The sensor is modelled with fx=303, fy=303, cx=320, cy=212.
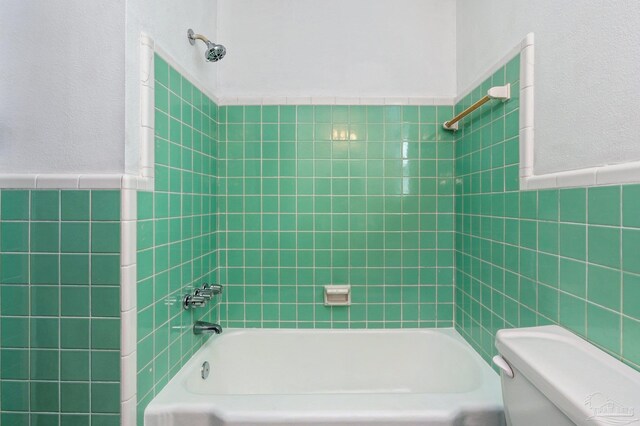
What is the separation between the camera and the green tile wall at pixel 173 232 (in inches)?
41.7

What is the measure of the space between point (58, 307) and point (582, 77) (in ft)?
5.63

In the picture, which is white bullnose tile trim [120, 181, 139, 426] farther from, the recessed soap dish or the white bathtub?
the recessed soap dish

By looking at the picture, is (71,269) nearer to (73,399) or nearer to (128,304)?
(128,304)

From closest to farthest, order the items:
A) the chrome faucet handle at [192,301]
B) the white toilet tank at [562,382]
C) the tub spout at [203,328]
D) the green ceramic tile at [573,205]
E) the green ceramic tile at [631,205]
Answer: the white toilet tank at [562,382] < the green ceramic tile at [631,205] < the green ceramic tile at [573,205] < the chrome faucet handle at [192,301] < the tub spout at [203,328]

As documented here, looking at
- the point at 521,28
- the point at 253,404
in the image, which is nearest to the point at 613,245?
the point at 521,28

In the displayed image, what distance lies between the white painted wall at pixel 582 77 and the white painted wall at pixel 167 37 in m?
1.37

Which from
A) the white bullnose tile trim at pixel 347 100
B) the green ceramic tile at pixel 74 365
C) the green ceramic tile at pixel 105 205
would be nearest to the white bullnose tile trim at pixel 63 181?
the green ceramic tile at pixel 105 205

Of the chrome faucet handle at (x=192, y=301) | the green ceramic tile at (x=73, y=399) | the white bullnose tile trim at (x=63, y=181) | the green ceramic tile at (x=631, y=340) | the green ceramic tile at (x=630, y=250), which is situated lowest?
the green ceramic tile at (x=73, y=399)

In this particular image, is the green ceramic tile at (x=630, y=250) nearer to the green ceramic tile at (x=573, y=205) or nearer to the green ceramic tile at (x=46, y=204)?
the green ceramic tile at (x=573, y=205)

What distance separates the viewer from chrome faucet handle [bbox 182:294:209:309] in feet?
4.46

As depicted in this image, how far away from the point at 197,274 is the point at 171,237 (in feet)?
1.09

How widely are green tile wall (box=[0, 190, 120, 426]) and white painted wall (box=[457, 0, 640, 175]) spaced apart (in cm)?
139

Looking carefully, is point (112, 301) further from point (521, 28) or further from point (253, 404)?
point (521, 28)

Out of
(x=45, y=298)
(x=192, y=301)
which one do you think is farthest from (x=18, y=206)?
(x=192, y=301)
